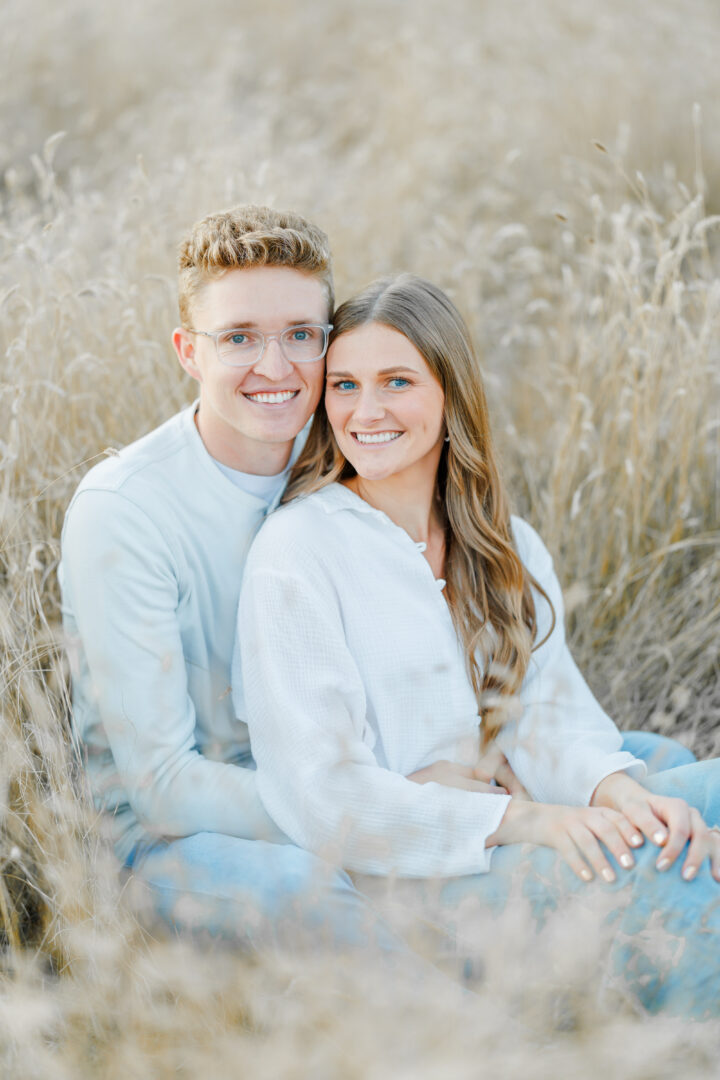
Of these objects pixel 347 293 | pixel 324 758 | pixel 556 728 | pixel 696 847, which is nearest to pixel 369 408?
pixel 324 758

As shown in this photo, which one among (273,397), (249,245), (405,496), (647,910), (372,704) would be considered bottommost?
(647,910)

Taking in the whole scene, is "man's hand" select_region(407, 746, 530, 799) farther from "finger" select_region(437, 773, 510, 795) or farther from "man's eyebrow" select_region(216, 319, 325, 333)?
"man's eyebrow" select_region(216, 319, 325, 333)

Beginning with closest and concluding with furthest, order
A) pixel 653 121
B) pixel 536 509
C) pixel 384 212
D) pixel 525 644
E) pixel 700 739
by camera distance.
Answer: pixel 525 644
pixel 700 739
pixel 536 509
pixel 384 212
pixel 653 121

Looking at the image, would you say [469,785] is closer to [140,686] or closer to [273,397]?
[140,686]

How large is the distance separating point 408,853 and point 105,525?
0.88 meters

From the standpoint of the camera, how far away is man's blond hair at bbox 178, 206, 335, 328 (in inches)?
82.7

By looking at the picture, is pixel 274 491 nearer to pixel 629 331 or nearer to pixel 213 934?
pixel 213 934

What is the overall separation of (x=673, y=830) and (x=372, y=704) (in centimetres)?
63

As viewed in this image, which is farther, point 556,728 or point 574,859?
point 556,728

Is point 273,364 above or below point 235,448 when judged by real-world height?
above

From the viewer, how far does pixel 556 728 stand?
2.22m

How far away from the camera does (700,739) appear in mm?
2836

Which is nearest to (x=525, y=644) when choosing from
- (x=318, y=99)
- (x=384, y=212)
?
(x=384, y=212)

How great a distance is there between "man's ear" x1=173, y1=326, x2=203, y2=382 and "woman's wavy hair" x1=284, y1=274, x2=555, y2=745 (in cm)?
31
